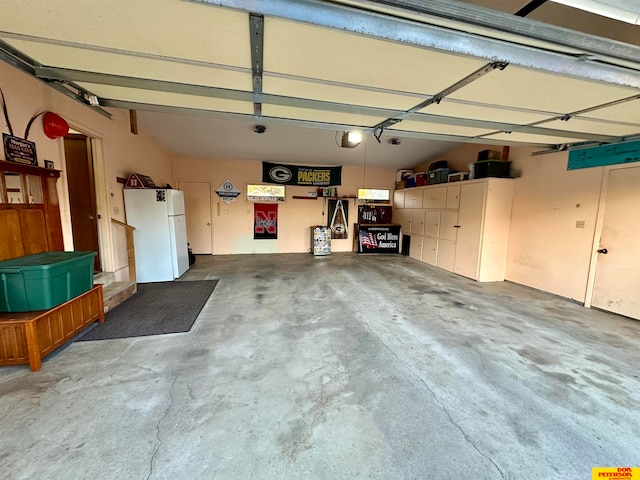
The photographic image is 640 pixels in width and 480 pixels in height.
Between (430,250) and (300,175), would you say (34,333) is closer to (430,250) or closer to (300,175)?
(300,175)

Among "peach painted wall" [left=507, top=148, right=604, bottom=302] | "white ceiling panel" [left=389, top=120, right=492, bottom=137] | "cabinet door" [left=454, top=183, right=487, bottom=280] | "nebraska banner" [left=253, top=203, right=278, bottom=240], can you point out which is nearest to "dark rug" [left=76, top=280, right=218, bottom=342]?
"nebraska banner" [left=253, top=203, right=278, bottom=240]

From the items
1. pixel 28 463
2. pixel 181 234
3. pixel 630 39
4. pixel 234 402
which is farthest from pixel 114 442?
pixel 630 39

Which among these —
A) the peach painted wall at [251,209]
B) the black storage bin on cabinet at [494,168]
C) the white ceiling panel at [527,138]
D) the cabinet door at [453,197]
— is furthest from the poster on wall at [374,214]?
the white ceiling panel at [527,138]

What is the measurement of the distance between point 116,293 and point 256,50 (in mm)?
3579

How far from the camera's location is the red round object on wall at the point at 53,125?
2.75 meters

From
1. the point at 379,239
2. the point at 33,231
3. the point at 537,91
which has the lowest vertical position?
the point at 379,239

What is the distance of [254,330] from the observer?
9.59 ft

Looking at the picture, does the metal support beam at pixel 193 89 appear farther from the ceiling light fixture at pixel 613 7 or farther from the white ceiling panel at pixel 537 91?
the ceiling light fixture at pixel 613 7

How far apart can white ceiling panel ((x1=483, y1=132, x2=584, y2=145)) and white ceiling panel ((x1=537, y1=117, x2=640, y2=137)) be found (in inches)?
14.0

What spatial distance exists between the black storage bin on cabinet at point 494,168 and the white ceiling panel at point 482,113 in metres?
2.34

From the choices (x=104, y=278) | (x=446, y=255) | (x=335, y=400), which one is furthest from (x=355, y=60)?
(x=446, y=255)

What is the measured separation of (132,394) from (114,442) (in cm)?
43

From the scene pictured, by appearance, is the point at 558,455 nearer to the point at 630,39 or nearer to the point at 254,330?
the point at 254,330

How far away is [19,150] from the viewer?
2.47 meters
